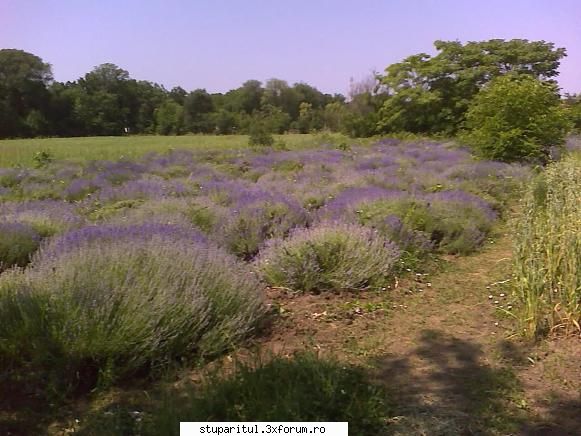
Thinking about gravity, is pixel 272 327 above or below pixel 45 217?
below

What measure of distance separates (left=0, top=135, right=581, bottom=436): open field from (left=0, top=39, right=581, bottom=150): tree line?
12.6 m

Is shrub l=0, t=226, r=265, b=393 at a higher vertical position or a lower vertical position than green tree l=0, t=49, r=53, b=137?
lower

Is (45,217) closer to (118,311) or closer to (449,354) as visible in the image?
(118,311)

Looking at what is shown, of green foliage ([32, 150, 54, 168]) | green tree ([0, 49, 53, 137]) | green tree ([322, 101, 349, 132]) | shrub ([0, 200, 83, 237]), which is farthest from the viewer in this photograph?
green tree ([0, 49, 53, 137])

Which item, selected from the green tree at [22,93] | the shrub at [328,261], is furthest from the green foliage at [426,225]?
the green tree at [22,93]

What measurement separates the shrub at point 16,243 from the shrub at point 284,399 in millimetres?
3314

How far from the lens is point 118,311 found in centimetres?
344

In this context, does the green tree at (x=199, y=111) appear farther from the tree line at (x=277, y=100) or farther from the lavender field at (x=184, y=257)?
the lavender field at (x=184, y=257)

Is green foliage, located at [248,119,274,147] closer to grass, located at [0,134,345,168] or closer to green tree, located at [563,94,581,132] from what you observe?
grass, located at [0,134,345,168]

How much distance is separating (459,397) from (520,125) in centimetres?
1211

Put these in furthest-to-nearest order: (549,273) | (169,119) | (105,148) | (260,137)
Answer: (169,119) < (260,137) < (105,148) < (549,273)

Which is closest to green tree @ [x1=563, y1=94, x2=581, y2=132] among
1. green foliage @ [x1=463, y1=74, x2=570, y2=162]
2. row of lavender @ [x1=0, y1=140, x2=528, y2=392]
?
green foliage @ [x1=463, y1=74, x2=570, y2=162]

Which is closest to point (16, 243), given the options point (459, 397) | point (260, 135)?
point (459, 397)

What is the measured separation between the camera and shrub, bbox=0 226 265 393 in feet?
10.9
